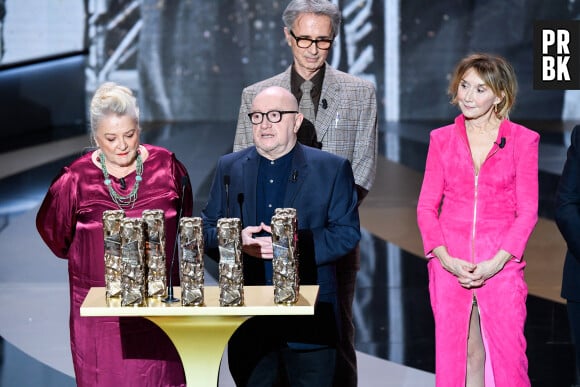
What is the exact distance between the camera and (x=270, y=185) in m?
3.40

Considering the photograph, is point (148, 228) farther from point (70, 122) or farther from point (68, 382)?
point (70, 122)

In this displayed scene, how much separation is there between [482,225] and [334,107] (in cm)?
84

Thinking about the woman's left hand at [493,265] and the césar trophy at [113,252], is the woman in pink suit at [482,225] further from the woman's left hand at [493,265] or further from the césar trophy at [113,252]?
the césar trophy at [113,252]

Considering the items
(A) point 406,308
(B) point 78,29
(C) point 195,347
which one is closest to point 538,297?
(A) point 406,308

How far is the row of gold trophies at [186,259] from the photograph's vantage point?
289cm

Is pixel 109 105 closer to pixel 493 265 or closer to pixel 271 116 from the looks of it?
pixel 271 116

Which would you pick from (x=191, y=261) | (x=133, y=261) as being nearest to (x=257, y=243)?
(x=191, y=261)

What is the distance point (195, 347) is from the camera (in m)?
3.06

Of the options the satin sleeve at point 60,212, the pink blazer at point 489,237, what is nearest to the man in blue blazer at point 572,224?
the pink blazer at point 489,237

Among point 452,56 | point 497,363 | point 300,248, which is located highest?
point 452,56

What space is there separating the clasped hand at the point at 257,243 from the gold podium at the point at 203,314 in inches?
5.0

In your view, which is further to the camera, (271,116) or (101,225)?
(101,225)

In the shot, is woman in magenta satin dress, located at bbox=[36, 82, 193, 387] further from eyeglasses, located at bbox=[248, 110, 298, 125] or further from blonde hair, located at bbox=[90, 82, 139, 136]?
eyeglasses, located at bbox=[248, 110, 298, 125]

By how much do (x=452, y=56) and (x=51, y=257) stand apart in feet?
29.3
